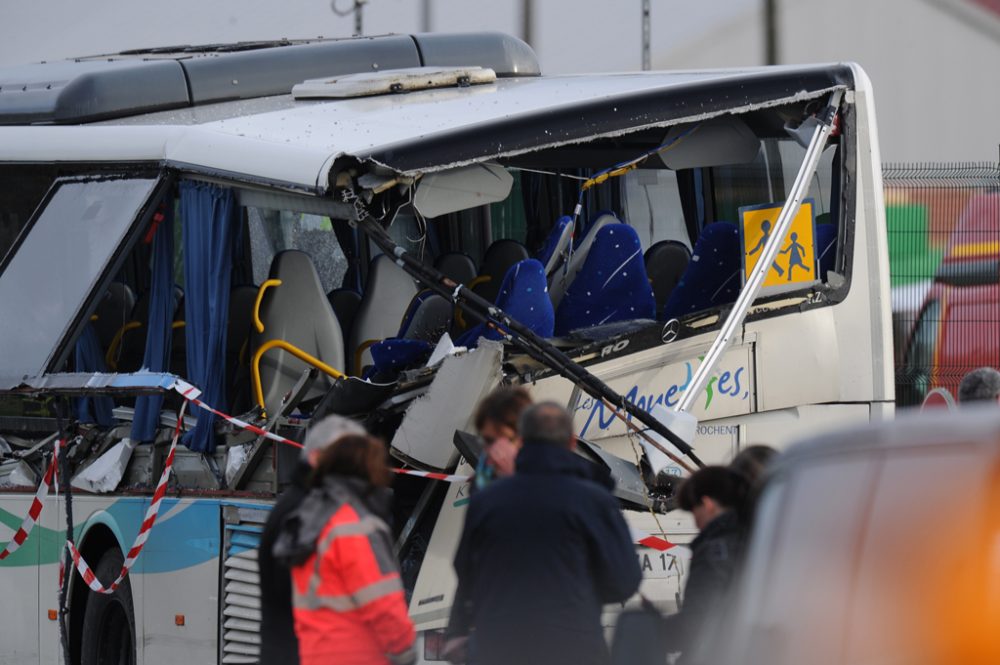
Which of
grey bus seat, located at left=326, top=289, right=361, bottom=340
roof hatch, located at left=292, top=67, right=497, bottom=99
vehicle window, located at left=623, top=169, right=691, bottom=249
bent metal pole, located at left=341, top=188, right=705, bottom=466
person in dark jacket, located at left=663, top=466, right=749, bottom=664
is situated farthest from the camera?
vehicle window, located at left=623, top=169, right=691, bottom=249

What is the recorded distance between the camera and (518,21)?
20562mm

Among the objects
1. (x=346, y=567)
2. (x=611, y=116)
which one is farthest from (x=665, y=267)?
(x=346, y=567)

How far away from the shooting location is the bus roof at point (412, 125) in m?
8.23

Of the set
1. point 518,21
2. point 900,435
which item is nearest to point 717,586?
point 900,435

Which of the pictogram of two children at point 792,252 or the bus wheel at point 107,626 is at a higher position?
the pictogram of two children at point 792,252

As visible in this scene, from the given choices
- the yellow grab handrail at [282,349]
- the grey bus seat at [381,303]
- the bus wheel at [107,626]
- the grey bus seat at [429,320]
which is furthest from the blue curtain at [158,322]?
the grey bus seat at [429,320]

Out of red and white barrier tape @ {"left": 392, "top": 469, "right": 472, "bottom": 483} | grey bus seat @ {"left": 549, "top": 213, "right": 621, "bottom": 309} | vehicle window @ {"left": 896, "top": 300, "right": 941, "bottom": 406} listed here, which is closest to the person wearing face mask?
red and white barrier tape @ {"left": 392, "top": 469, "right": 472, "bottom": 483}

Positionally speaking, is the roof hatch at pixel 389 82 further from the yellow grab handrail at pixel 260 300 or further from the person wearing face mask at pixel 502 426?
the person wearing face mask at pixel 502 426

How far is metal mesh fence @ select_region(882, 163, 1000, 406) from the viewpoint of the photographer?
52.1 feet

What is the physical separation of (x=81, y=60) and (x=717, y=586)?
770cm

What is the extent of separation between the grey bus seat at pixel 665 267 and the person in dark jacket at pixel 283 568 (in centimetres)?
475

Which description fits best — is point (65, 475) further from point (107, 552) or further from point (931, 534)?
point (931, 534)

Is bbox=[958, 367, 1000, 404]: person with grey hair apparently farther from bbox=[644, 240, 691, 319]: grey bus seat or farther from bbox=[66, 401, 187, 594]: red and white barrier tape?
bbox=[66, 401, 187, 594]: red and white barrier tape

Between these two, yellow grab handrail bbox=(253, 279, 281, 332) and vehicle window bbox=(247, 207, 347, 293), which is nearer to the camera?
yellow grab handrail bbox=(253, 279, 281, 332)
